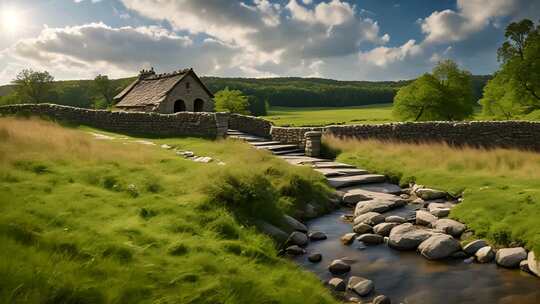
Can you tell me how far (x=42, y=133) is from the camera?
14.8 meters

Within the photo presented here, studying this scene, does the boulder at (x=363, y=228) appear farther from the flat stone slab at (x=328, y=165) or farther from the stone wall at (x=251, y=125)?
the stone wall at (x=251, y=125)

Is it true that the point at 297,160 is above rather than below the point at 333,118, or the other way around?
below

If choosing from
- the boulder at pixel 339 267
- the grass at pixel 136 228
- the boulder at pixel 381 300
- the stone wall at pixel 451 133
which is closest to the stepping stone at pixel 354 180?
the grass at pixel 136 228

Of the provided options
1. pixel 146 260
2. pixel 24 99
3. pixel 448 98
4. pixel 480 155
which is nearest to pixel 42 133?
pixel 146 260

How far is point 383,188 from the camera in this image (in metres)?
14.9

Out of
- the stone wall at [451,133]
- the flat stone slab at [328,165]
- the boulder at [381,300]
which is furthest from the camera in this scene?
the stone wall at [451,133]

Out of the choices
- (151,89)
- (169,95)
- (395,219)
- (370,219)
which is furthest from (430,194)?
(151,89)

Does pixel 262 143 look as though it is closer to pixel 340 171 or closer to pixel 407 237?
pixel 340 171

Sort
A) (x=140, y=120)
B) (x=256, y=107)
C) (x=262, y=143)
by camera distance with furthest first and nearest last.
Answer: (x=256, y=107) → (x=140, y=120) → (x=262, y=143)

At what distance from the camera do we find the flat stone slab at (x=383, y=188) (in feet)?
47.6

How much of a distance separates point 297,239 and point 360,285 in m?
2.65

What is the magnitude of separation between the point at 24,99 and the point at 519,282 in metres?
82.0

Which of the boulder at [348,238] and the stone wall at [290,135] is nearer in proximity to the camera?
the boulder at [348,238]

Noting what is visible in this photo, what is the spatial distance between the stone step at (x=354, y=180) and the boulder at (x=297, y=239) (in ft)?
16.8
